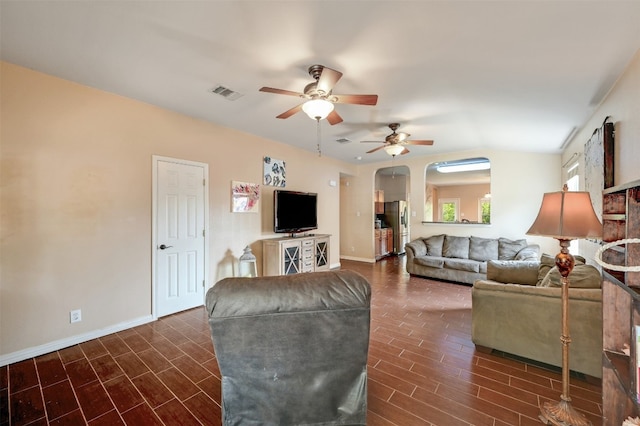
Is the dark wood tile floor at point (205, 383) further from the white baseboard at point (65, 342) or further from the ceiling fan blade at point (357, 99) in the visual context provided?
the ceiling fan blade at point (357, 99)

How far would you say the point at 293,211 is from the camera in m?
4.89

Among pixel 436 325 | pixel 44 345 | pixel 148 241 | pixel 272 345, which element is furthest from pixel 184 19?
pixel 436 325

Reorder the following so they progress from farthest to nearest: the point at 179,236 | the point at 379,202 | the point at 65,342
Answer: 1. the point at 379,202
2. the point at 179,236
3. the point at 65,342

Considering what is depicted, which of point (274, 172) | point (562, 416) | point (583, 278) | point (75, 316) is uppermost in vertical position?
point (274, 172)

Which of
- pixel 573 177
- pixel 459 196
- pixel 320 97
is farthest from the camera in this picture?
pixel 459 196

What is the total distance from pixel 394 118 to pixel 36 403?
4.35 meters

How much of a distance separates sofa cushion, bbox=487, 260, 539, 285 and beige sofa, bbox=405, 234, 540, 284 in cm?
125

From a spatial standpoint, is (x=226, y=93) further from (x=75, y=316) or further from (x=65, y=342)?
(x=65, y=342)

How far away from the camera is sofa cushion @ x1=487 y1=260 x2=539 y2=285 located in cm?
316

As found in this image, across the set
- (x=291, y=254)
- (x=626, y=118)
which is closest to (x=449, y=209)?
(x=291, y=254)

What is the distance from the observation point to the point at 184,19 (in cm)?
178

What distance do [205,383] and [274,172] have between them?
11.4ft

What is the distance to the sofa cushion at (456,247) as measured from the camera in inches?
203

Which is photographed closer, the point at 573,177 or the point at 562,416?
the point at 562,416
